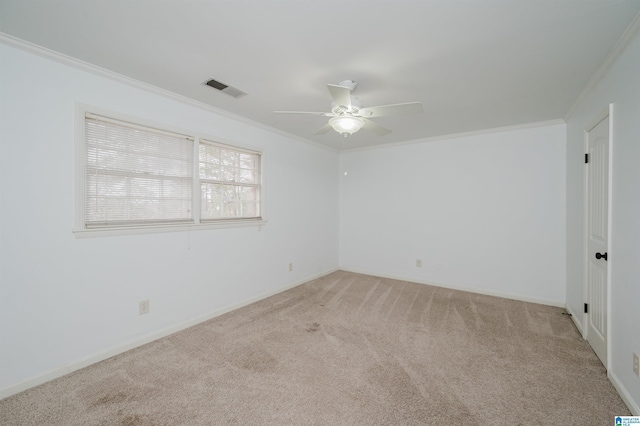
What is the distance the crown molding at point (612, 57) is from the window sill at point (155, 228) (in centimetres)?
380

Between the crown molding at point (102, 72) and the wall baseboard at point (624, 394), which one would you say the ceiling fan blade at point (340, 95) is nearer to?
the crown molding at point (102, 72)

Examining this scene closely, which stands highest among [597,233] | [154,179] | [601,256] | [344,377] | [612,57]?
[612,57]

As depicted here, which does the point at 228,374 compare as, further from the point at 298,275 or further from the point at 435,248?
the point at 435,248

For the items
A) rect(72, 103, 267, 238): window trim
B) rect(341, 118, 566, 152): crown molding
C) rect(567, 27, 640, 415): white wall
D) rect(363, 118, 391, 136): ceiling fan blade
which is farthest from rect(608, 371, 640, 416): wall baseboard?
rect(72, 103, 267, 238): window trim

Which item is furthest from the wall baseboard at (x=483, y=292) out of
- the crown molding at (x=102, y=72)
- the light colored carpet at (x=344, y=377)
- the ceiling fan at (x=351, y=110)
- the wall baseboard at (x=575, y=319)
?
the crown molding at (x=102, y=72)

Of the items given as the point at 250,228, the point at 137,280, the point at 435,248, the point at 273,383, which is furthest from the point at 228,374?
the point at 435,248

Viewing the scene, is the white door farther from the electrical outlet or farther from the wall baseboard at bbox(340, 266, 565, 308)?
the electrical outlet

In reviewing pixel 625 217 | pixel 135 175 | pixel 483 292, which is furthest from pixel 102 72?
pixel 483 292

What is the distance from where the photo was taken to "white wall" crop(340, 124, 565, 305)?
375 cm

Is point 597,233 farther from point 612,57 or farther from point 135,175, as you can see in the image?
point 135,175

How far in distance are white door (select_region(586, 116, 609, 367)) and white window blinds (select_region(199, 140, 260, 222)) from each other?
3682 millimetres

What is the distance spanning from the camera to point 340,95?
1986 mm

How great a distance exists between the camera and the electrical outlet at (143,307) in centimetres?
262

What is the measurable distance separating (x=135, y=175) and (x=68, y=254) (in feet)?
2.78
